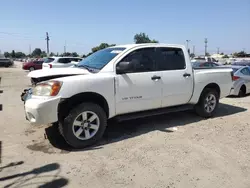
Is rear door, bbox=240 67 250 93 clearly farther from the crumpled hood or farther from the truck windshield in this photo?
the crumpled hood

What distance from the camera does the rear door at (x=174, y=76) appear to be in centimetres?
592

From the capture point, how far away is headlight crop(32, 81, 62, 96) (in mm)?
4551

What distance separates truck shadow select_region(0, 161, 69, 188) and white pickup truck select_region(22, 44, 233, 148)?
90 cm

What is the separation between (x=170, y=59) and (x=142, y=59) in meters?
0.82

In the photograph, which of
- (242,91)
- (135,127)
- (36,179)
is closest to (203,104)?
(135,127)

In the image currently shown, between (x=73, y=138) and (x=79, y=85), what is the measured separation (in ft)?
3.04

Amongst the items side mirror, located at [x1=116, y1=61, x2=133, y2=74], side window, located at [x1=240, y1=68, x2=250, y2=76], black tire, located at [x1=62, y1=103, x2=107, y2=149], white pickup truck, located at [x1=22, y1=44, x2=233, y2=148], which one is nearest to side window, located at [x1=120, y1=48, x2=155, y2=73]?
white pickup truck, located at [x1=22, y1=44, x2=233, y2=148]

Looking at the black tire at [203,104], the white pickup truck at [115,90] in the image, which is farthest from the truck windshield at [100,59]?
the black tire at [203,104]

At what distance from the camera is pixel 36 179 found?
3.64 metres

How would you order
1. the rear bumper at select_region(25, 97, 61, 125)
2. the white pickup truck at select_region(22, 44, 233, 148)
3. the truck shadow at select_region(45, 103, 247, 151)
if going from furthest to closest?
the truck shadow at select_region(45, 103, 247, 151) < the white pickup truck at select_region(22, 44, 233, 148) < the rear bumper at select_region(25, 97, 61, 125)

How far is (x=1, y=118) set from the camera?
22.8 feet

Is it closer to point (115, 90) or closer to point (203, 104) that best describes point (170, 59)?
point (203, 104)

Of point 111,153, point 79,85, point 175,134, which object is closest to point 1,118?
point 79,85

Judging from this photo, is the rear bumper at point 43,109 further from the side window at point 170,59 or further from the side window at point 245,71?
the side window at point 245,71
